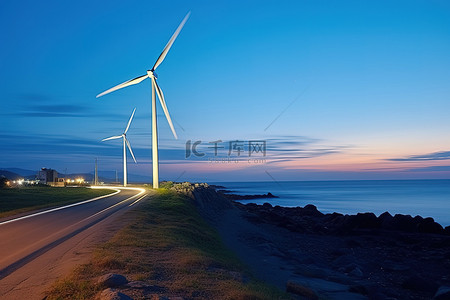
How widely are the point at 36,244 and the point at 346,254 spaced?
715 inches

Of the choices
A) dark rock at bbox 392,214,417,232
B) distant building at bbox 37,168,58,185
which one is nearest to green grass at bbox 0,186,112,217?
dark rock at bbox 392,214,417,232

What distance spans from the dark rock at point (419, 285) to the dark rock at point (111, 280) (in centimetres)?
1382

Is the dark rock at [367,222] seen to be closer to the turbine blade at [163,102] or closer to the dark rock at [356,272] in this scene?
the dark rock at [356,272]

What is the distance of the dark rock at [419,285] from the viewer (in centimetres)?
1659

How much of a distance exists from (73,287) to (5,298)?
4.13ft

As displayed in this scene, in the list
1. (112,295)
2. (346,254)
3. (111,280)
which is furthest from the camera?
(346,254)

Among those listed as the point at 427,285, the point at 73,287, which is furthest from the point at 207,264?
the point at 427,285

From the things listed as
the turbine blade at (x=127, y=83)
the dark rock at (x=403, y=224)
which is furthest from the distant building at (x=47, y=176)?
the dark rock at (x=403, y=224)

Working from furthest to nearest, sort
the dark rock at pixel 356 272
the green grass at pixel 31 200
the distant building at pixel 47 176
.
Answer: the distant building at pixel 47 176
the green grass at pixel 31 200
the dark rock at pixel 356 272

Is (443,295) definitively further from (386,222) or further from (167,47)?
(167,47)

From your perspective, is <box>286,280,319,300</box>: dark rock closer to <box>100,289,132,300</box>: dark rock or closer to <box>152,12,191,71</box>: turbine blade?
<box>100,289,132,300</box>: dark rock

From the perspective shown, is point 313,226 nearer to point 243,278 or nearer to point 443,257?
point 443,257

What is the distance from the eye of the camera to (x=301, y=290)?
10805 mm

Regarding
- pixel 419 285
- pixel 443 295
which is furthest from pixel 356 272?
pixel 443 295
